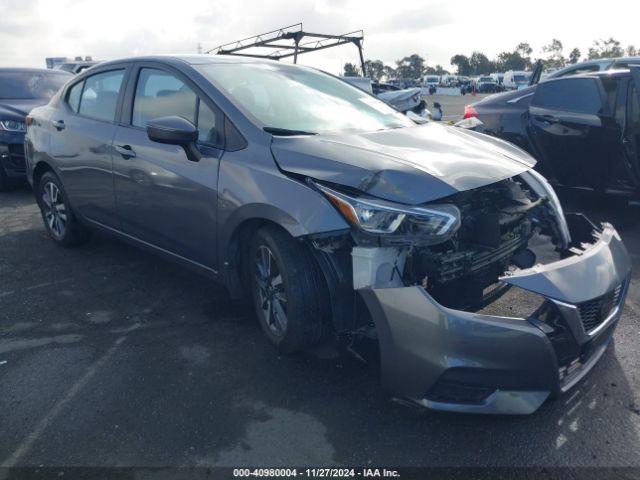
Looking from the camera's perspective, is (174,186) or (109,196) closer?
(174,186)

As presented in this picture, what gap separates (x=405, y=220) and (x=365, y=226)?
18 centimetres

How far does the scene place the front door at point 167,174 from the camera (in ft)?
10.8

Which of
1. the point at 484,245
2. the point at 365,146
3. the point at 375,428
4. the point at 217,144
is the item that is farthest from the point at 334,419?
the point at 217,144

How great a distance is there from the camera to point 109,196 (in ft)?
13.7

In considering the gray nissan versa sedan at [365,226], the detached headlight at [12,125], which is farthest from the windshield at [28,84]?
the gray nissan versa sedan at [365,226]

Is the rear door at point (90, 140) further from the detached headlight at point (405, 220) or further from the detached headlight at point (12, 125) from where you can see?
the detached headlight at point (12, 125)

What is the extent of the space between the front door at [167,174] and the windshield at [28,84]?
5462 mm

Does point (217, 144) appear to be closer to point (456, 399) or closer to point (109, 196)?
point (109, 196)

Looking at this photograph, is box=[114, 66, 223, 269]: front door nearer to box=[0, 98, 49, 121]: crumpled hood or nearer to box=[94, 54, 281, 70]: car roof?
box=[94, 54, 281, 70]: car roof

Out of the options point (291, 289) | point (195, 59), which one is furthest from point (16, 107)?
point (291, 289)

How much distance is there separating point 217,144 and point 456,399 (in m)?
1.91

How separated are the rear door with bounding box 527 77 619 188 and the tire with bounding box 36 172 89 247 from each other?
15.2ft

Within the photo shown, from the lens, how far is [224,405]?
2.75m

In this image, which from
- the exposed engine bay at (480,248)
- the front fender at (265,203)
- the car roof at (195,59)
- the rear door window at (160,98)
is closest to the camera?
the exposed engine bay at (480,248)
